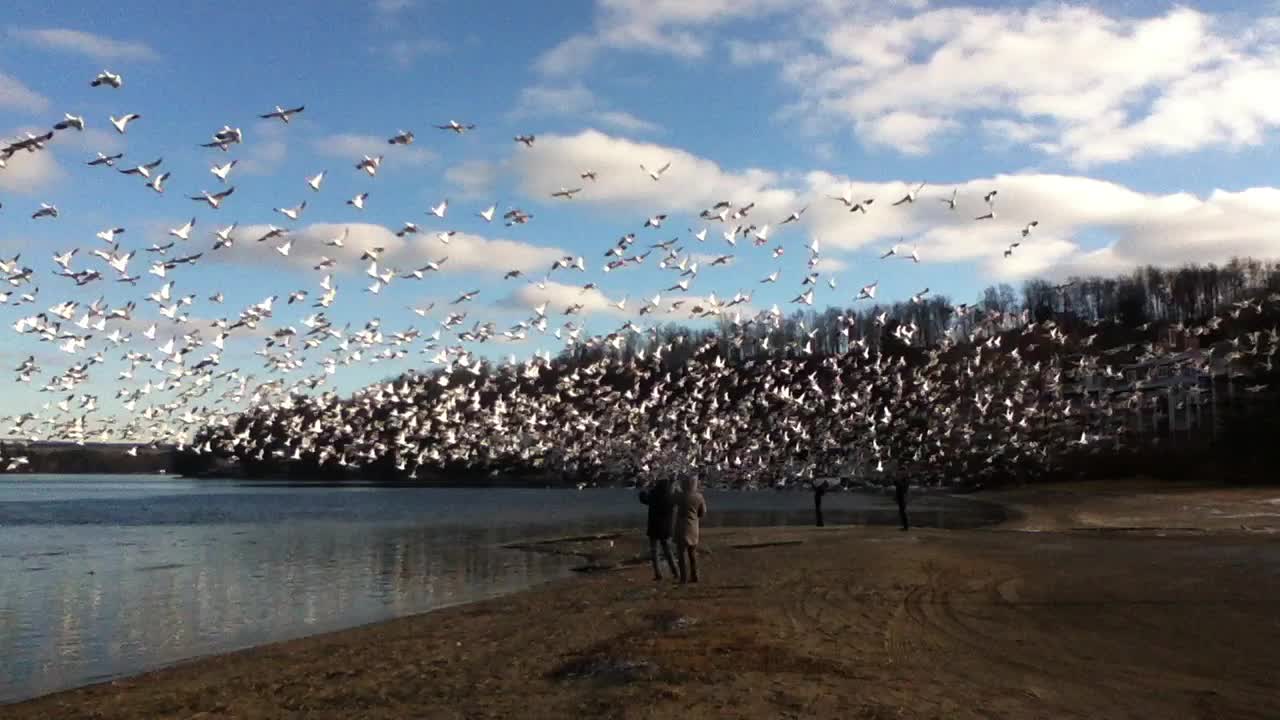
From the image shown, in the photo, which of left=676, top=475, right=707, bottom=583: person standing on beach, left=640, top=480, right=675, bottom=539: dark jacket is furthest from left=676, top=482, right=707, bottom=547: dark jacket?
left=640, top=480, right=675, bottom=539: dark jacket

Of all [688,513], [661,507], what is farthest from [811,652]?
[661,507]

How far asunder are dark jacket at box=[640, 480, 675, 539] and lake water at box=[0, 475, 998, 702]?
15.8 feet

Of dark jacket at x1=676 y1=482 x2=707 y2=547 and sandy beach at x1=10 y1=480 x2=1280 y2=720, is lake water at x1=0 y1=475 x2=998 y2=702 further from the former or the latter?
dark jacket at x1=676 y1=482 x2=707 y2=547

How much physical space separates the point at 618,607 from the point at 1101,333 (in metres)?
115

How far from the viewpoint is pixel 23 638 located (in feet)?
57.8

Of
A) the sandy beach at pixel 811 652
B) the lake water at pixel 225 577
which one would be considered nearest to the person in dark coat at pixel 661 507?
the sandy beach at pixel 811 652

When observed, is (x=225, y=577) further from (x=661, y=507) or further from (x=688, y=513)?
(x=688, y=513)

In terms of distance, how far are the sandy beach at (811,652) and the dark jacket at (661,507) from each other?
104cm

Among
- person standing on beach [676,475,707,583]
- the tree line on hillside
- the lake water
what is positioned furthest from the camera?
the tree line on hillside

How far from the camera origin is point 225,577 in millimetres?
26672

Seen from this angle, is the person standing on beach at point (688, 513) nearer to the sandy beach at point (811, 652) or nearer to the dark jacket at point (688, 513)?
the dark jacket at point (688, 513)

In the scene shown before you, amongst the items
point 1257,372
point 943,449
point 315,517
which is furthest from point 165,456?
point 1257,372

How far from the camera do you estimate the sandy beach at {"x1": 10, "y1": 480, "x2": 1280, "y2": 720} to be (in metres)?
8.85

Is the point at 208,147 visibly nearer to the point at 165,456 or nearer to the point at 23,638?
the point at 23,638
